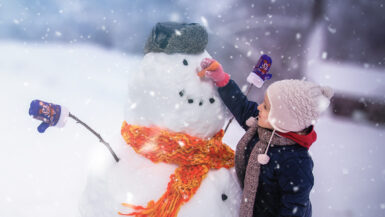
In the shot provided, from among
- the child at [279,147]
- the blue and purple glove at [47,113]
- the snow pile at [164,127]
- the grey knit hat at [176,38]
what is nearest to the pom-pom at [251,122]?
the child at [279,147]

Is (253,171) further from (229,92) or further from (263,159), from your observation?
(229,92)

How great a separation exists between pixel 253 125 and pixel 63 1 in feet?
5.27

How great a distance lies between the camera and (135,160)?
85cm

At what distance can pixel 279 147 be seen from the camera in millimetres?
809

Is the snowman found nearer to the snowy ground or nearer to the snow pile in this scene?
the snow pile

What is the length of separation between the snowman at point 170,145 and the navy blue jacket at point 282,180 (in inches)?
2.9

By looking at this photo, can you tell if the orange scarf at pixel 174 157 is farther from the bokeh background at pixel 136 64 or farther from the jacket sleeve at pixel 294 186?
the bokeh background at pixel 136 64

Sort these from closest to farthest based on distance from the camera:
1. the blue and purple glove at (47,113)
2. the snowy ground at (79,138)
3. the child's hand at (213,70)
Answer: the blue and purple glove at (47,113), the child's hand at (213,70), the snowy ground at (79,138)

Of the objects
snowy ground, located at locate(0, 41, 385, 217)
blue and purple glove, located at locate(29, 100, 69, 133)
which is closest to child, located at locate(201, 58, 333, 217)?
blue and purple glove, located at locate(29, 100, 69, 133)

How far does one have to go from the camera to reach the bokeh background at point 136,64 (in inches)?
60.4

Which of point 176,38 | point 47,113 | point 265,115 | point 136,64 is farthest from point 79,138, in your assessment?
point 265,115

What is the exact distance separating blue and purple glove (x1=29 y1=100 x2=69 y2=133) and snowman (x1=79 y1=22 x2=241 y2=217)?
0.18 m

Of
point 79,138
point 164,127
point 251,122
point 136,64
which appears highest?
point 136,64

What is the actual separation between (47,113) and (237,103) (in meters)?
0.54
